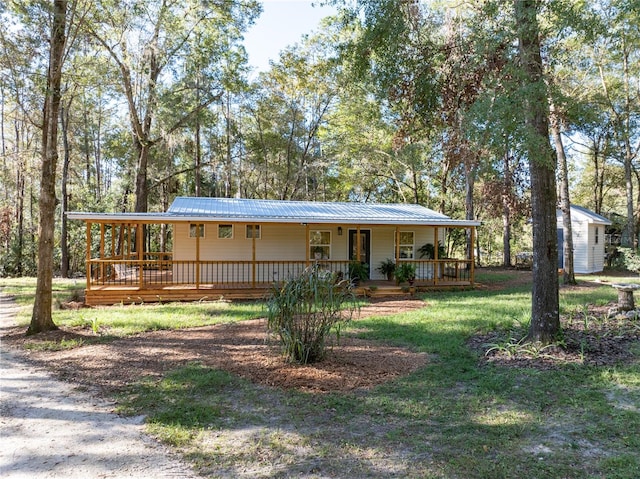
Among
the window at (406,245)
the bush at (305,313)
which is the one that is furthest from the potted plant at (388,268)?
the bush at (305,313)

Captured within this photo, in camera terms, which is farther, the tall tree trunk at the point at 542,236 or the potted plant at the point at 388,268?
the potted plant at the point at 388,268

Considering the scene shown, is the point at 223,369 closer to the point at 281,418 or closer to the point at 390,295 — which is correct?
the point at 281,418

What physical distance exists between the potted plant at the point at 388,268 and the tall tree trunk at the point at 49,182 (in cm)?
1092

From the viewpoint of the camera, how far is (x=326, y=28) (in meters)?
22.7

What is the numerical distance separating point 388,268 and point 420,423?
11.8 m

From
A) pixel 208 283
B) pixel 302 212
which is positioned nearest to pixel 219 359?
pixel 208 283

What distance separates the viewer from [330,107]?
25031mm

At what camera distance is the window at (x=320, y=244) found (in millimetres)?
15250

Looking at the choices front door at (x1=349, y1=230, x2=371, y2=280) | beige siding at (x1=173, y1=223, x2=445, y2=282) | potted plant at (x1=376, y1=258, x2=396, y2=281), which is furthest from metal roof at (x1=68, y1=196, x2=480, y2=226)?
potted plant at (x1=376, y1=258, x2=396, y2=281)

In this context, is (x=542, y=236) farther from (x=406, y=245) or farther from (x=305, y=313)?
(x=406, y=245)

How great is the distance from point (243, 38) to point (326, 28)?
258 inches

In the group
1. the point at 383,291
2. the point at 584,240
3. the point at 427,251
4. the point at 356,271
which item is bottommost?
the point at 383,291

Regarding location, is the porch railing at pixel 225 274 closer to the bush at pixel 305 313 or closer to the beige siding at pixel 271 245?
the beige siding at pixel 271 245

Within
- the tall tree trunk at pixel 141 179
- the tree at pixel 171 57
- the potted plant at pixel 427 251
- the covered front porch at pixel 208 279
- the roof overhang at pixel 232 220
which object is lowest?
the covered front porch at pixel 208 279
